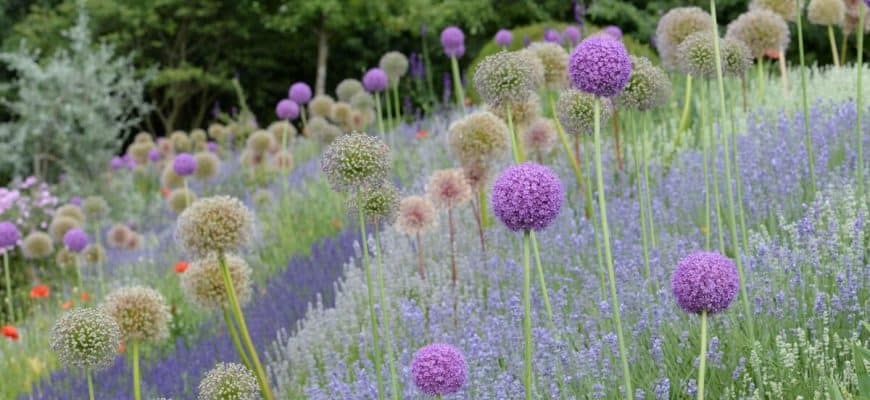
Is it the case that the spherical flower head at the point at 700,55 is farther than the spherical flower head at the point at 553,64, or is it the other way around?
the spherical flower head at the point at 553,64

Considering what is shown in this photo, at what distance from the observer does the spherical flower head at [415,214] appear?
406cm

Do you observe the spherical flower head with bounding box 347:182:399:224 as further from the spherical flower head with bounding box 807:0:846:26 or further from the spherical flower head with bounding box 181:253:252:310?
the spherical flower head with bounding box 807:0:846:26

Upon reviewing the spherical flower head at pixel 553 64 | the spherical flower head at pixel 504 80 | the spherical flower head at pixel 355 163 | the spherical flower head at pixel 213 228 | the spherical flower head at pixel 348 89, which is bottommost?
the spherical flower head at pixel 213 228

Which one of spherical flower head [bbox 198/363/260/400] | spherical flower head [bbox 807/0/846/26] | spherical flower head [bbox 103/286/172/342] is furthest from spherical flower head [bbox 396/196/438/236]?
spherical flower head [bbox 807/0/846/26]

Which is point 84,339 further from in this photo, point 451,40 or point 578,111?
point 451,40

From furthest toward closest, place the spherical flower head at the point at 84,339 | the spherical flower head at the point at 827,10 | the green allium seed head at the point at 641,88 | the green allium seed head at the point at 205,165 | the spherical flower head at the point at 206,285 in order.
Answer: the green allium seed head at the point at 205,165
the spherical flower head at the point at 827,10
the spherical flower head at the point at 206,285
the green allium seed head at the point at 641,88
the spherical flower head at the point at 84,339

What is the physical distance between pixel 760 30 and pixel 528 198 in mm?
3148

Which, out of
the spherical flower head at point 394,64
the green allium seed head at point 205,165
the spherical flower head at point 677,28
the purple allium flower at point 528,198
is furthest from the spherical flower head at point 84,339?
the green allium seed head at point 205,165

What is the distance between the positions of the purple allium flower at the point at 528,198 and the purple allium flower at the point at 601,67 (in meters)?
0.28

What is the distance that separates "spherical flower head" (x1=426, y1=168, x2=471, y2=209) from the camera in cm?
411

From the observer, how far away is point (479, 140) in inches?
158

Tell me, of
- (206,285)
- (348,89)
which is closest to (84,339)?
(206,285)

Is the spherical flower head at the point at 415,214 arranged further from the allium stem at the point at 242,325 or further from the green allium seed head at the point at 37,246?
the green allium seed head at the point at 37,246

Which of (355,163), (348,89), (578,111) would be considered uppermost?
(348,89)
